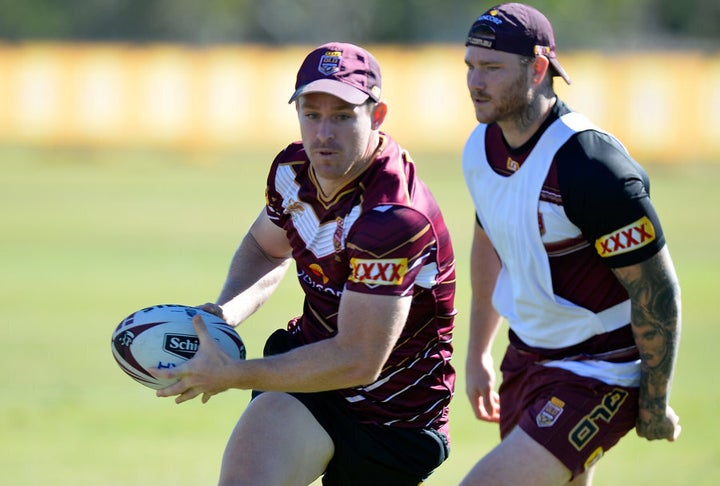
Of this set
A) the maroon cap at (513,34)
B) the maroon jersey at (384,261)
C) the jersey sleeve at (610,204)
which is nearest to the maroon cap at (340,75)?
the maroon jersey at (384,261)

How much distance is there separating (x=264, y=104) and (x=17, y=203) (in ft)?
38.5

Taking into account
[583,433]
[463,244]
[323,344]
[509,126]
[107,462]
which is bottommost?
[463,244]

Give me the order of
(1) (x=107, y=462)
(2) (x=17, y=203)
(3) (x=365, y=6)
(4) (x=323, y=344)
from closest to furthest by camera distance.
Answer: (4) (x=323, y=344), (1) (x=107, y=462), (2) (x=17, y=203), (3) (x=365, y=6)

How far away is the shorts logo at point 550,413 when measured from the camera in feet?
15.6

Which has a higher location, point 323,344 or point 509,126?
point 509,126

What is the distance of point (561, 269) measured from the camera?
195 inches

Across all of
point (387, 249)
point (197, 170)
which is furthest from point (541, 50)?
point (197, 170)

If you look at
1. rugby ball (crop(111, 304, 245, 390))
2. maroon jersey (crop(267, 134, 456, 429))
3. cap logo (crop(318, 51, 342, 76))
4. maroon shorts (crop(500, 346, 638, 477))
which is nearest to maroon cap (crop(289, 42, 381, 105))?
cap logo (crop(318, 51, 342, 76))

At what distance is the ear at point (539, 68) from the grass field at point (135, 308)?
314cm

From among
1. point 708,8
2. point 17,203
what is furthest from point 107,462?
point 708,8

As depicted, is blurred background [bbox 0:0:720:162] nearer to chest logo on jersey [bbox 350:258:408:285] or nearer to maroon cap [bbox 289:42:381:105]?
maroon cap [bbox 289:42:381:105]

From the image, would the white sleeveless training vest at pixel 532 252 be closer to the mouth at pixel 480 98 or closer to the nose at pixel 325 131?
the mouth at pixel 480 98

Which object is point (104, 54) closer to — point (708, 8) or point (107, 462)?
point (107, 462)

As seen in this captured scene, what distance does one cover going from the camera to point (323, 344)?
4.54 meters
